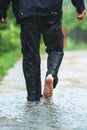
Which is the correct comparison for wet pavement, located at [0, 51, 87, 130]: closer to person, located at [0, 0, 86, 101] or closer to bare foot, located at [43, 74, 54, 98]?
bare foot, located at [43, 74, 54, 98]

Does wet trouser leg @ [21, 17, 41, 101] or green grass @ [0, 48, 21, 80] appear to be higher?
wet trouser leg @ [21, 17, 41, 101]

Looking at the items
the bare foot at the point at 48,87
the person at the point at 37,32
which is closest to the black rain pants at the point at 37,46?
the person at the point at 37,32

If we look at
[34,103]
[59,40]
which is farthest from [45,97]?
[59,40]

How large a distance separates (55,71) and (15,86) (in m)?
2.03

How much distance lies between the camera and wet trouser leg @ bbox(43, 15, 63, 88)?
24.1ft

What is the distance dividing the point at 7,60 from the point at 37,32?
25.4 feet

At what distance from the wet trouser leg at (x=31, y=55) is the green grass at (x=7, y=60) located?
3154 mm

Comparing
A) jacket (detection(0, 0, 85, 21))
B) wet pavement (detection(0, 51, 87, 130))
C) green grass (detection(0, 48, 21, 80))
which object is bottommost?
green grass (detection(0, 48, 21, 80))

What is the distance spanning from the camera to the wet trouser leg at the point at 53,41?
7.33 meters

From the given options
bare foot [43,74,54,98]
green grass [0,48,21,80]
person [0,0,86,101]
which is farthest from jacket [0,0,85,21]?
green grass [0,48,21,80]

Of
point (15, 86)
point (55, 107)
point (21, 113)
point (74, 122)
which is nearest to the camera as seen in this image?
point (74, 122)

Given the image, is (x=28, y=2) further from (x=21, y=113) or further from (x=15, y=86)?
(x=15, y=86)

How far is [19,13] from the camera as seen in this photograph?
7230 mm

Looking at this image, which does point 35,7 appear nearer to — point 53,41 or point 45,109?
point 53,41
